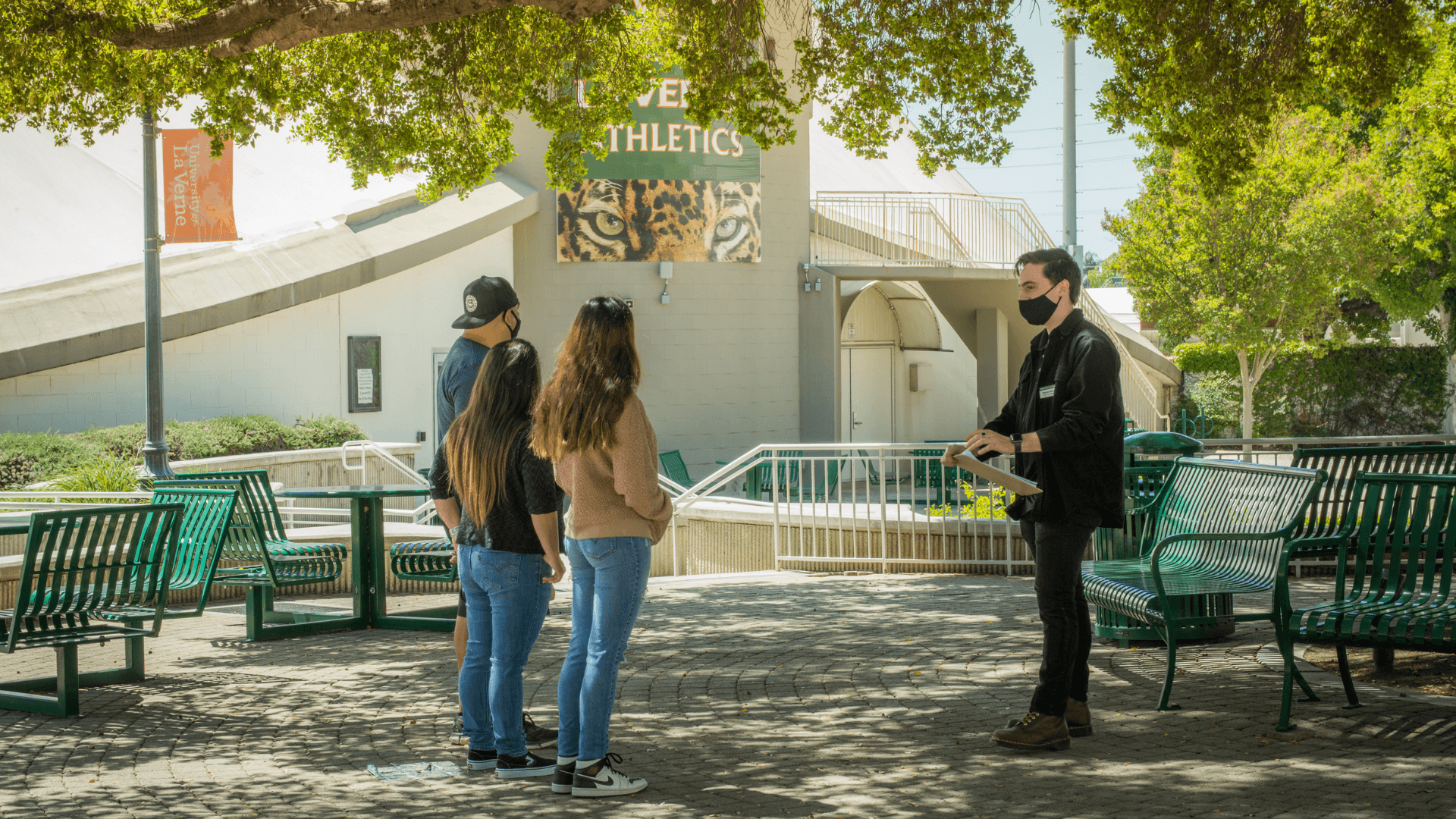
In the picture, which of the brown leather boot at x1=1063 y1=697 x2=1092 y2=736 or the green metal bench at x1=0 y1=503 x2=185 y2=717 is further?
the green metal bench at x1=0 y1=503 x2=185 y2=717

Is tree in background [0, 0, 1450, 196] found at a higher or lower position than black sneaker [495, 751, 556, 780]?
higher

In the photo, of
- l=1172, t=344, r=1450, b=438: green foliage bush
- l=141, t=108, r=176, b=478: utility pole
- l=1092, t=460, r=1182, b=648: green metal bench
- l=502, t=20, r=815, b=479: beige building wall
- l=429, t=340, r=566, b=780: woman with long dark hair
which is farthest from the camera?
l=1172, t=344, r=1450, b=438: green foliage bush

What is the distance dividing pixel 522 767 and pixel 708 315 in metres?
16.3

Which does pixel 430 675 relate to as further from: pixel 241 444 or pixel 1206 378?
pixel 1206 378

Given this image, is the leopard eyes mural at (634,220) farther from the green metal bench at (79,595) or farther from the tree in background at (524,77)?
the green metal bench at (79,595)

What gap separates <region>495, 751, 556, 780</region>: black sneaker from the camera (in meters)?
4.96

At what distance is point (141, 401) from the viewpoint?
50.7 feet

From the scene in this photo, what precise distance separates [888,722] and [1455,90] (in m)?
12.2

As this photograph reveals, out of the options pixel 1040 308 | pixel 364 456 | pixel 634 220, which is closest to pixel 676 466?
pixel 634 220

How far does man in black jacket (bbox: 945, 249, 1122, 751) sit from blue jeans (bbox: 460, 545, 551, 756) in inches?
71.7

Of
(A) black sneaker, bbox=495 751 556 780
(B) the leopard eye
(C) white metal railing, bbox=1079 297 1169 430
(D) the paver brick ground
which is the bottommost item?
(D) the paver brick ground

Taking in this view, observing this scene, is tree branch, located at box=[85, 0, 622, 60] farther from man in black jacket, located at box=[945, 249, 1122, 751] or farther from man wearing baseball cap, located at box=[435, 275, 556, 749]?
man in black jacket, located at box=[945, 249, 1122, 751]

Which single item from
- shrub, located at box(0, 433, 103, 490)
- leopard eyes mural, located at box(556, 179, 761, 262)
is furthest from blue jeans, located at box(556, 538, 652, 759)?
leopard eyes mural, located at box(556, 179, 761, 262)

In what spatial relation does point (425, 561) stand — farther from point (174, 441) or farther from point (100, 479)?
point (174, 441)
